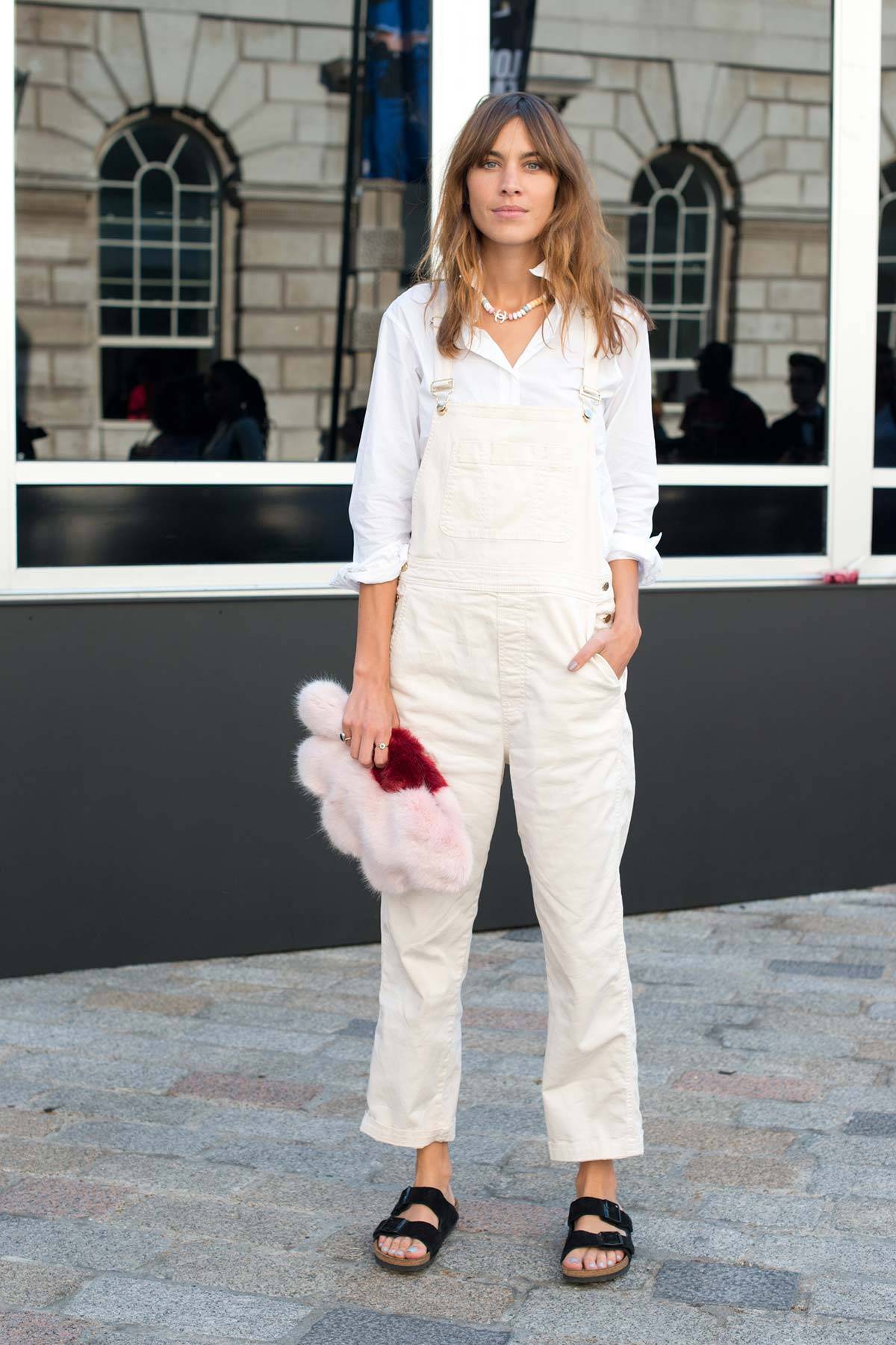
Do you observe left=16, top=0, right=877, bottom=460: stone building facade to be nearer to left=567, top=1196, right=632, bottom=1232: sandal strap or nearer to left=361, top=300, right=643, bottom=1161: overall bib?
left=361, top=300, right=643, bottom=1161: overall bib

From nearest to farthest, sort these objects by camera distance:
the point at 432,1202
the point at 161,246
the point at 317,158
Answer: the point at 432,1202 < the point at 161,246 < the point at 317,158

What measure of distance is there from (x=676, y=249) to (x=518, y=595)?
3423mm

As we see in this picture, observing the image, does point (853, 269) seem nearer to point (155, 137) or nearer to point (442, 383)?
point (155, 137)

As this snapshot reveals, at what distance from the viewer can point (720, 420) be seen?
592cm

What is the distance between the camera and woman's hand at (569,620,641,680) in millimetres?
2846

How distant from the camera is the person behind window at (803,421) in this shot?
19.5 ft

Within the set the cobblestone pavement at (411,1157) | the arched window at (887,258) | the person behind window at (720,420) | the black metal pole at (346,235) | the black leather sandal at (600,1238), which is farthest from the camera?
the arched window at (887,258)

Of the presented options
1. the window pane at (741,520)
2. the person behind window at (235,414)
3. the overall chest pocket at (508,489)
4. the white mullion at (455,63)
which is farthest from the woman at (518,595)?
the window pane at (741,520)

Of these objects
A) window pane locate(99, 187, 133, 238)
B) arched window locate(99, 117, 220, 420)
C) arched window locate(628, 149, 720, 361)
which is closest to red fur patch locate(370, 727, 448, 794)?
arched window locate(99, 117, 220, 420)

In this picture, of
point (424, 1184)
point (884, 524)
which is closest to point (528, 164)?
point (424, 1184)

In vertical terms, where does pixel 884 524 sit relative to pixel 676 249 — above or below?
below

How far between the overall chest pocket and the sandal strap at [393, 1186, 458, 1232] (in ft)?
3.86

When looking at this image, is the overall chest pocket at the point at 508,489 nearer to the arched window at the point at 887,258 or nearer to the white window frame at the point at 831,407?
the white window frame at the point at 831,407

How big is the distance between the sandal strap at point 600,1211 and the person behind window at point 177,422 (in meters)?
2.84
